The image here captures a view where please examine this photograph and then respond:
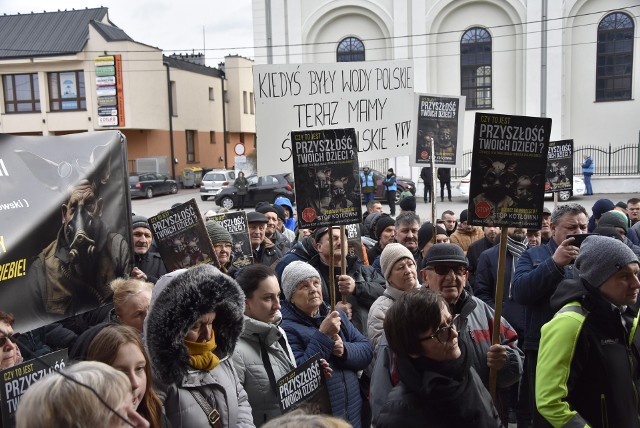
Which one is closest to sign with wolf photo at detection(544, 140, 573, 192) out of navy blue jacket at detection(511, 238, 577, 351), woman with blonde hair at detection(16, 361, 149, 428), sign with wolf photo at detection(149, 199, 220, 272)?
navy blue jacket at detection(511, 238, 577, 351)

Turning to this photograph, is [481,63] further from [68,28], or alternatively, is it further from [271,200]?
[68,28]

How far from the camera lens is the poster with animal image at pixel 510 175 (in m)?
4.15

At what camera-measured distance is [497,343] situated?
3811 millimetres

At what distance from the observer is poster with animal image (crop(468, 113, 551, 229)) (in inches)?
163

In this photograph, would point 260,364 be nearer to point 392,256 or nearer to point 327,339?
point 327,339

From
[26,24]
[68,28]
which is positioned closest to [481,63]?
[68,28]

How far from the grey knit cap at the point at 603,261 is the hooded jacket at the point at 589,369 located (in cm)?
11

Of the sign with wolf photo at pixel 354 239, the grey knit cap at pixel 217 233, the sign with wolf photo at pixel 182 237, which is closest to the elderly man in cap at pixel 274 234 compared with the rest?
the sign with wolf photo at pixel 354 239

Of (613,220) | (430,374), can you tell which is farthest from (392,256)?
(613,220)

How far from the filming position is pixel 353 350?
403 cm

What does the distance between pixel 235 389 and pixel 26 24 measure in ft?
137

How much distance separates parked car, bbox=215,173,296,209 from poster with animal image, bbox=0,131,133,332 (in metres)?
21.2

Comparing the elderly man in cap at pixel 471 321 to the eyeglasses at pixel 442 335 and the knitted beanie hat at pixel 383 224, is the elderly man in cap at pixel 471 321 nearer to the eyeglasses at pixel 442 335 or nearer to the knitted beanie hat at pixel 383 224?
the eyeglasses at pixel 442 335

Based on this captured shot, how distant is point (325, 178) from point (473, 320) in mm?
1701
